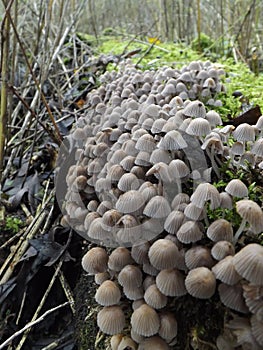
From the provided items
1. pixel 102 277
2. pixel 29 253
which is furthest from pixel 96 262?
pixel 29 253

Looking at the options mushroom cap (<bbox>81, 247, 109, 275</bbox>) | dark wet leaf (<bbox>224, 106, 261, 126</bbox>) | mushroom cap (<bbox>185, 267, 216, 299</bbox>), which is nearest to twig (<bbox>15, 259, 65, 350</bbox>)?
mushroom cap (<bbox>81, 247, 109, 275</bbox>)

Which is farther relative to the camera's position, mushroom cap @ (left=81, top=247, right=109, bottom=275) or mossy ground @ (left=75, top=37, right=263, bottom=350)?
mushroom cap @ (left=81, top=247, right=109, bottom=275)

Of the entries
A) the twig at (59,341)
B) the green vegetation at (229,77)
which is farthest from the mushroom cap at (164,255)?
the green vegetation at (229,77)

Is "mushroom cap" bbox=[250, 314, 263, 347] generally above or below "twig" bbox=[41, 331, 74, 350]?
above

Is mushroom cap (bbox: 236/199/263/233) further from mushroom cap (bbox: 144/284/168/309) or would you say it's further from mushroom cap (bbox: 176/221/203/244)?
mushroom cap (bbox: 144/284/168/309)

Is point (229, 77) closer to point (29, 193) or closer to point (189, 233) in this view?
point (29, 193)

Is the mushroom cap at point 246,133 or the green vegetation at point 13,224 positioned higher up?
the mushroom cap at point 246,133

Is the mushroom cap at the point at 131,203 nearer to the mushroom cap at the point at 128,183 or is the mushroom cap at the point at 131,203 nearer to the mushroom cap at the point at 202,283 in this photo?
the mushroom cap at the point at 128,183

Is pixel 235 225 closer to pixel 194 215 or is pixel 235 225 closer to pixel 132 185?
pixel 194 215
